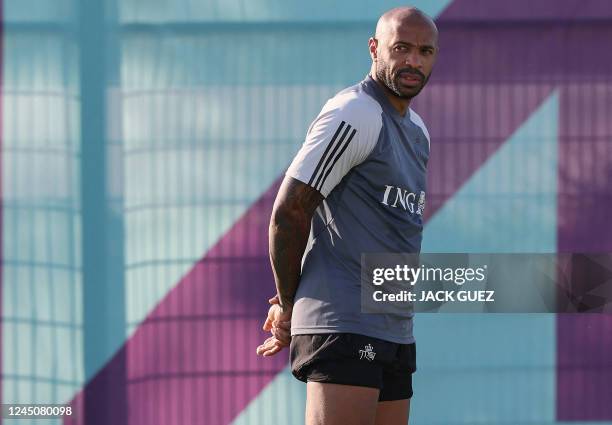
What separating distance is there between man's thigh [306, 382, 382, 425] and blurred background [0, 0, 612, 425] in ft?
3.75

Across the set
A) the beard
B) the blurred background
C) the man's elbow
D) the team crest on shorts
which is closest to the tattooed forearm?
the man's elbow

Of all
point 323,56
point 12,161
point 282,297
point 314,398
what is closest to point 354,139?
point 282,297

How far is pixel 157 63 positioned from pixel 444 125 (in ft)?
3.21

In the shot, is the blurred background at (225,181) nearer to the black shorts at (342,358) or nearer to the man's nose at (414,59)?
the man's nose at (414,59)

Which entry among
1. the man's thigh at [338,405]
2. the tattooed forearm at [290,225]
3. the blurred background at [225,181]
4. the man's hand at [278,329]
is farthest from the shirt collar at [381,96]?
the blurred background at [225,181]

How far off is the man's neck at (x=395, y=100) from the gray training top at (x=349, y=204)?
1.7 inches

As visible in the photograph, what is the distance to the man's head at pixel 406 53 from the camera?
222 cm

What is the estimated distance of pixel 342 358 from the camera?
2.10 meters

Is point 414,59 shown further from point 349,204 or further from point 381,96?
point 349,204

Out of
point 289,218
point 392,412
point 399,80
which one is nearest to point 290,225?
point 289,218

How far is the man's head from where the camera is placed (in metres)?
2.22

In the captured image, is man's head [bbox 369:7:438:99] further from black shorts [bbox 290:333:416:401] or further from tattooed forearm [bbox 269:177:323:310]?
black shorts [bbox 290:333:416:401]

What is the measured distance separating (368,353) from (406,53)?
2.28 ft

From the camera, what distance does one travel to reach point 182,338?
323cm
